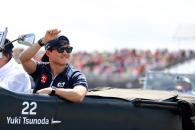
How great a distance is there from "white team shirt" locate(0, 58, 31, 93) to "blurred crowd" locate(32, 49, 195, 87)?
1706 centimetres

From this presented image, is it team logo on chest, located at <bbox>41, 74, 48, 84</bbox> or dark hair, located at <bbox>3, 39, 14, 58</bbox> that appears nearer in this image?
dark hair, located at <bbox>3, 39, 14, 58</bbox>

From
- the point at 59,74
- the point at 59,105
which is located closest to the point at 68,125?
the point at 59,105

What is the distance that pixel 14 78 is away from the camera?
16.9 ft

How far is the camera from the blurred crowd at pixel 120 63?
23391mm

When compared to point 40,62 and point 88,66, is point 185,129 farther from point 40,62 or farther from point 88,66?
point 88,66

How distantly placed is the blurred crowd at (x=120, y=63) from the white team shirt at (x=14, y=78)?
17.1 metres

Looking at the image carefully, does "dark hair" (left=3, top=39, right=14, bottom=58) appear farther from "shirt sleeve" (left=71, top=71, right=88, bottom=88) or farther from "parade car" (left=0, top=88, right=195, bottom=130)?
"parade car" (left=0, top=88, right=195, bottom=130)

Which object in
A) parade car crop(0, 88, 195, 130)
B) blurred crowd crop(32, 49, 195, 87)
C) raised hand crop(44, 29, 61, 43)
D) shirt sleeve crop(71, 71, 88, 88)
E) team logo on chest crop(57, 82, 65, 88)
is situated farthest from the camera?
blurred crowd crop(32, 49, 195, 87)

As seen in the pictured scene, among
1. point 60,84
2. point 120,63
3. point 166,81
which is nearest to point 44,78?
point 60,84

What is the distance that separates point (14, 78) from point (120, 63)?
19736mm

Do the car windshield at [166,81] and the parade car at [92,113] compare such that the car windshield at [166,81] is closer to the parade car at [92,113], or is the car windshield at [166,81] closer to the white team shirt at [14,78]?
the parade car at [92,113]

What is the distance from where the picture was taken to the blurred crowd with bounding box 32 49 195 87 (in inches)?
921

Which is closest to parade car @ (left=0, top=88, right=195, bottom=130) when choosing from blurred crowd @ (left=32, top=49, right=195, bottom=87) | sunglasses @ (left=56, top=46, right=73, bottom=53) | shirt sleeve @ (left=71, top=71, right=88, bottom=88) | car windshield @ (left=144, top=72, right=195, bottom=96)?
shirt sleeve @ (left=71, top=71, right=88, bottom=88)

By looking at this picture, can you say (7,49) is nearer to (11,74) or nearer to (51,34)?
(11,74)
